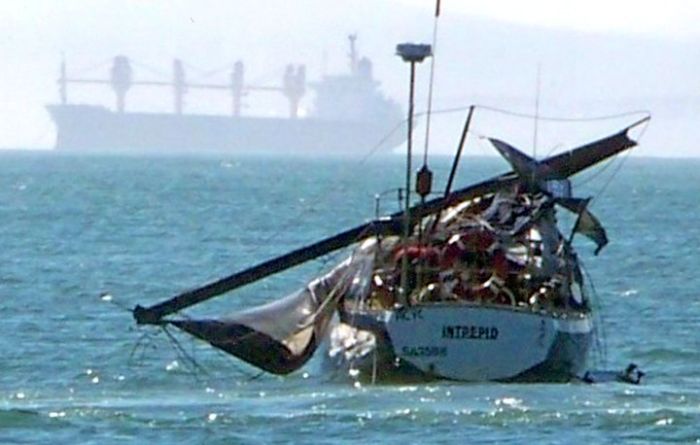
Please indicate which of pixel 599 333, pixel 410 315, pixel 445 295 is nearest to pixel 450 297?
pixel 445 295

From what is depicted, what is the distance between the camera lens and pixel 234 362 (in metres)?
51.2

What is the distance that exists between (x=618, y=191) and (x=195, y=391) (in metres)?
118

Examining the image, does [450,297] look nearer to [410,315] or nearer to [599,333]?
[410,315]

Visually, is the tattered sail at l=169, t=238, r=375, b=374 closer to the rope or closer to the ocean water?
the ocean water

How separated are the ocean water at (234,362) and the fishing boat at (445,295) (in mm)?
525

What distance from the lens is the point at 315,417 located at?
40.7 meters

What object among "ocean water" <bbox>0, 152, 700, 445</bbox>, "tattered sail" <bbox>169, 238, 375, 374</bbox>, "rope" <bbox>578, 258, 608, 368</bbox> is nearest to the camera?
"ocean water" <bbox>0, 152, 700, 445</bbox>

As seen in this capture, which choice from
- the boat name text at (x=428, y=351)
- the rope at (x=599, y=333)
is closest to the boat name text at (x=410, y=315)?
the boat name text at (x=428, y=351)

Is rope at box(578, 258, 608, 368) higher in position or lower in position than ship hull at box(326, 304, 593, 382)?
lower

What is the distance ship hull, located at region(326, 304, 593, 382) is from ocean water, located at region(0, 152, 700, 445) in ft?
1.32

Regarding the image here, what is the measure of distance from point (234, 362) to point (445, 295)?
722 cm

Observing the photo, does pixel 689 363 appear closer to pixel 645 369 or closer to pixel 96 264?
pixel 645 369

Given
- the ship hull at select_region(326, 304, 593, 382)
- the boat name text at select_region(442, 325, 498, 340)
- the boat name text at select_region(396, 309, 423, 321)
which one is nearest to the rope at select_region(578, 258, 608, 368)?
the ship hull at select_region(326, 304, 593, 382)

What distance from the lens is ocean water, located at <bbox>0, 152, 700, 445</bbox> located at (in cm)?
3969
